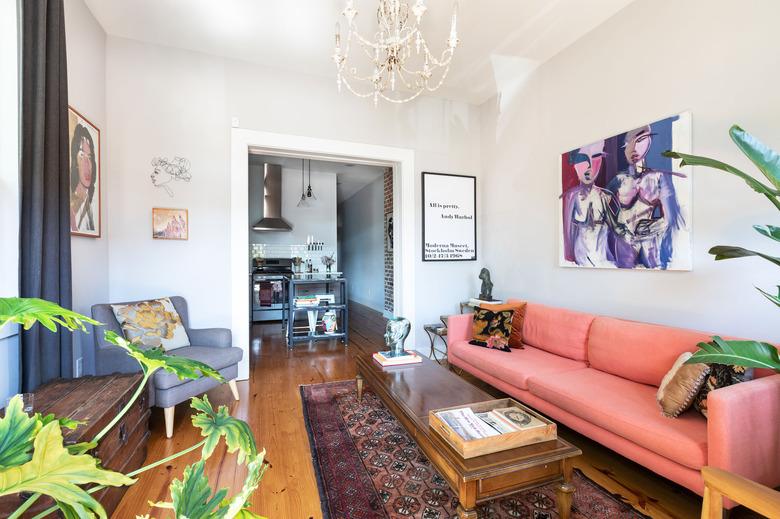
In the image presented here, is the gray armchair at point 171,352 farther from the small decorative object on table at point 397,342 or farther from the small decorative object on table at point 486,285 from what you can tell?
the small decorative object on table at point 486,285

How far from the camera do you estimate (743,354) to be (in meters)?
1.33

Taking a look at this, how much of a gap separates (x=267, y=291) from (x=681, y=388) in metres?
5.82

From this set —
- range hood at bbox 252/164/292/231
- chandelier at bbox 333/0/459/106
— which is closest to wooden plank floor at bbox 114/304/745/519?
chandelier at bbox 333/0/459/106

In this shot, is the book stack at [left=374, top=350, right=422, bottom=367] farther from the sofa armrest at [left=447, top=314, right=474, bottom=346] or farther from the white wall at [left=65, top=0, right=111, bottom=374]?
the white wall at [left=65, top=0, right=111, bottom=374]

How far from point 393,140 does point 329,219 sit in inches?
134

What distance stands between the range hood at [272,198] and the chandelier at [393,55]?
3.23 metres

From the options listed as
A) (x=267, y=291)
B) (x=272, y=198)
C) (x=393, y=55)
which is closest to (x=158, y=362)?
(x=393, y=55)

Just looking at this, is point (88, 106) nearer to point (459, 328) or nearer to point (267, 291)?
point (459, 328)

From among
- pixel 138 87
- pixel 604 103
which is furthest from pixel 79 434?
pixel 604 103

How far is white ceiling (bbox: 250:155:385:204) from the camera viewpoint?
244 inches

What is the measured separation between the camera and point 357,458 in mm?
2010

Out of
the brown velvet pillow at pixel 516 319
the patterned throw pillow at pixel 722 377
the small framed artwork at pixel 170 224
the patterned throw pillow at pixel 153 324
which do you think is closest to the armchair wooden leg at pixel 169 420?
the patterned throw pillow at pixel 153 324

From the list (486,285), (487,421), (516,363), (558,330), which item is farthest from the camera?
(486,285)

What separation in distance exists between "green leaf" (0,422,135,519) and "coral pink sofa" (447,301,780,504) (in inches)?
75.8
